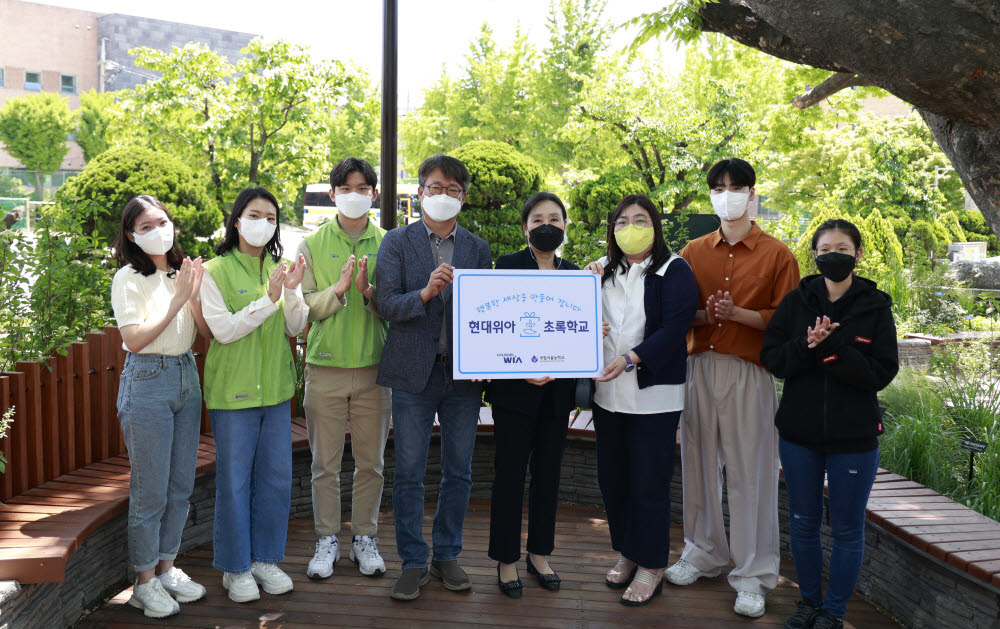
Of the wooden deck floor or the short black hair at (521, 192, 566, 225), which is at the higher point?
the short black hair at (521, 192, 566, 225)

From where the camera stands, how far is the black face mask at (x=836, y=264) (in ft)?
11.1

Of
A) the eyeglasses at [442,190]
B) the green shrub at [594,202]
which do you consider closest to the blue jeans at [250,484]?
the eyeglasses at [442,190]

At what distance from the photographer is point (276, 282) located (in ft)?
11.8

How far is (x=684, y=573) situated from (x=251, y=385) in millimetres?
2503

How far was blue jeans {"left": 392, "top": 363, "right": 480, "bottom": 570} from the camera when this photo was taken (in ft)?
12.7

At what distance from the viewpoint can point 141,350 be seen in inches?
137

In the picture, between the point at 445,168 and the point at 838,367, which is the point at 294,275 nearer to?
the point at 445,168

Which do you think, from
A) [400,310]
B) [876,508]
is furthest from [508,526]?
[876,508]

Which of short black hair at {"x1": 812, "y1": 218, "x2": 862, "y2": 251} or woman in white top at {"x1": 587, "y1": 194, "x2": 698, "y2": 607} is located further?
woman in white top at {"x1": 587, "y1": 194, "x2": 698, "y2": 607}

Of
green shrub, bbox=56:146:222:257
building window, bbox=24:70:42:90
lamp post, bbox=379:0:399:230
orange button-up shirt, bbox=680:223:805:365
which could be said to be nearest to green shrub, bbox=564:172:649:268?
green shrub, bbox=56:146:222:257

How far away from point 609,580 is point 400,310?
1.86 meters

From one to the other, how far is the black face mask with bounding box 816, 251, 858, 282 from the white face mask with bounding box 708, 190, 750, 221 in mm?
527

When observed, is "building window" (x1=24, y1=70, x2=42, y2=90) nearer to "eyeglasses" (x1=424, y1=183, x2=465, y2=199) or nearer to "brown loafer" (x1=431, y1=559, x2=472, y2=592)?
"eyeglasses" (x1=424, y1=183, x2=465, y2=199)

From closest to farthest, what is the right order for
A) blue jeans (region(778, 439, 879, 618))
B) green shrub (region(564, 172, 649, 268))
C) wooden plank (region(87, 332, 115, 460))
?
blue jeans (region(778, 439, 879, 618)) < wooden plank (region(87, 332, 115, 460)) < green shrub (region(564, 172, 649, 268))
